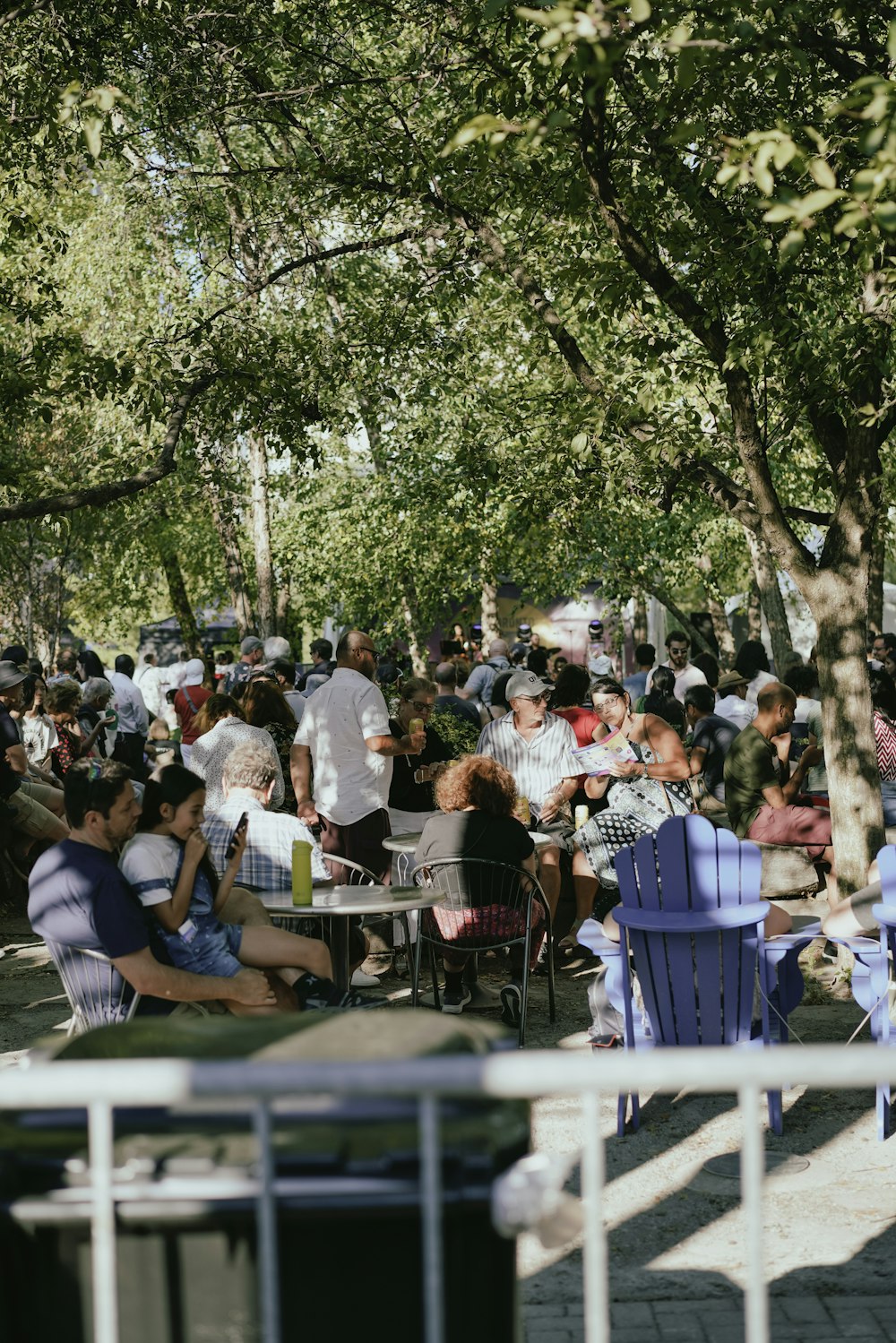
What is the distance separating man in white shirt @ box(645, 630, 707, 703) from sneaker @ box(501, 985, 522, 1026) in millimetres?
7917

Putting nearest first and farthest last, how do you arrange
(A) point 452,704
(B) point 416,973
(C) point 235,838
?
(C) point 235,838 < (B) point 416,973 < (A) point 452,704

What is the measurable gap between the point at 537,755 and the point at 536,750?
35 mm

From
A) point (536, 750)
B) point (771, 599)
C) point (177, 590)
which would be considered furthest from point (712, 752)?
point (177, 590)

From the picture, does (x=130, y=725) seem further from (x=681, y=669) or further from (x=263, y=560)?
(x=263, y=560)

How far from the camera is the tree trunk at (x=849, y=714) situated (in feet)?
27.8

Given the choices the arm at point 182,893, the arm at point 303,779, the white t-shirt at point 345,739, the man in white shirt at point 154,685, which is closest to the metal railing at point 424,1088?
the arm at point 182,893

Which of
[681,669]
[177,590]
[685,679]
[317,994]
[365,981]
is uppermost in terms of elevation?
[177,590]

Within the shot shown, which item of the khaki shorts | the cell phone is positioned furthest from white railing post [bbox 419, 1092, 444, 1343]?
the khaki shorts

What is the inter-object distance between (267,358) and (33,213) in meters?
2.02

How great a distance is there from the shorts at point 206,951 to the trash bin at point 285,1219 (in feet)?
10.2

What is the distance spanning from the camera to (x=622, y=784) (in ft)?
28.0

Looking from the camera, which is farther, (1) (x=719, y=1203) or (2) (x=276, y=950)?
(2) (x=276, y=950)

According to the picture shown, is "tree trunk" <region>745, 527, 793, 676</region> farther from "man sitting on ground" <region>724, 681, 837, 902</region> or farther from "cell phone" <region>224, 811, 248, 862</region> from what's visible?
"cell phone" <region>224, 811, 248, 862</region>

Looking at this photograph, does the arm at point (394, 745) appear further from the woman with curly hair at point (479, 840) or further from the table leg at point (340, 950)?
the table leg at point (340, 950)
